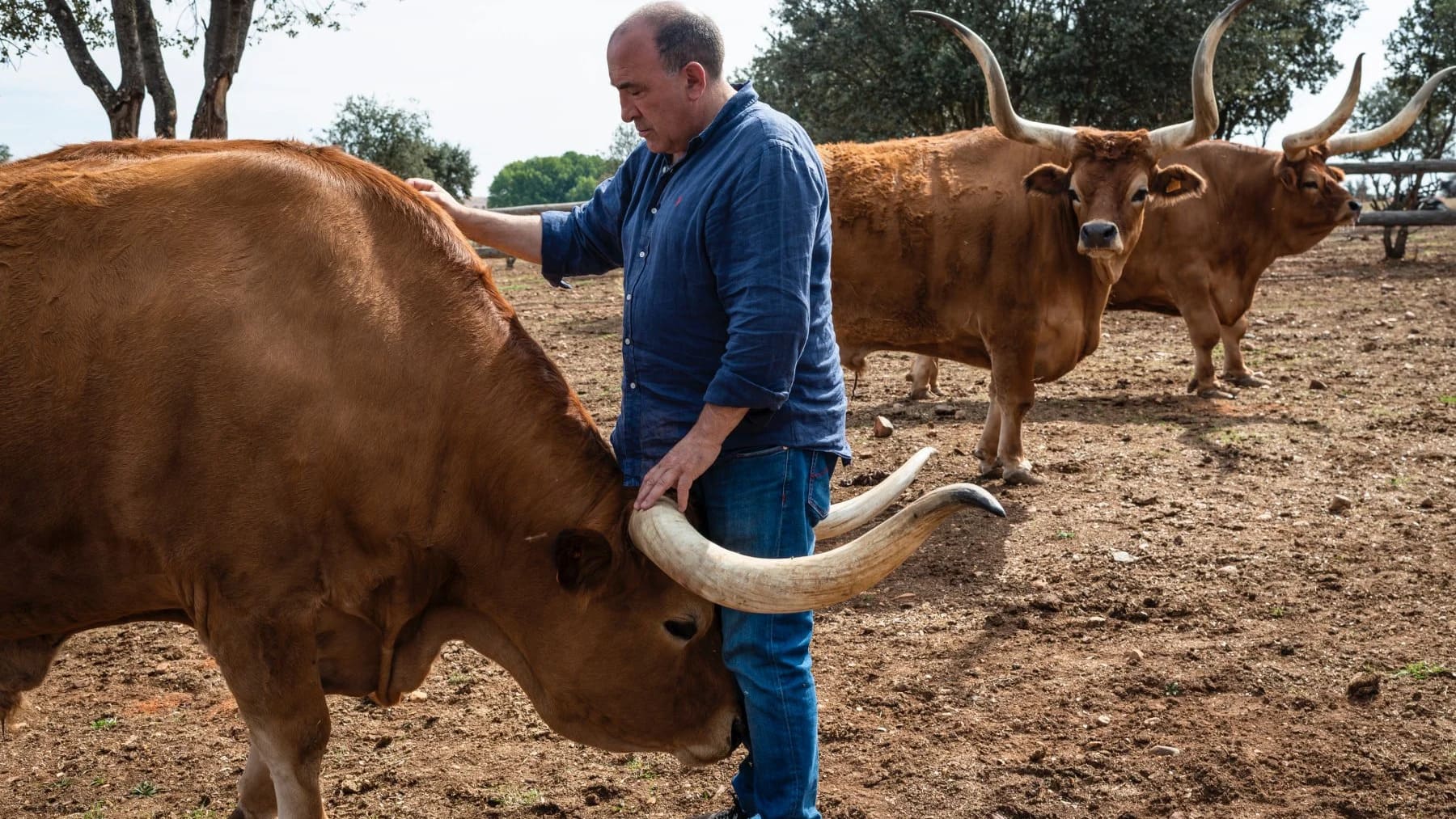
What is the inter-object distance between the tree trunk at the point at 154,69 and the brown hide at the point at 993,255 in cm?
454

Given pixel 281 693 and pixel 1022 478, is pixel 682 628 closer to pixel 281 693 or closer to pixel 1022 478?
pixel 281 693

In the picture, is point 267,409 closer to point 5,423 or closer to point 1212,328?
point 5,423

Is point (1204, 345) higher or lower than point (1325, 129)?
lower

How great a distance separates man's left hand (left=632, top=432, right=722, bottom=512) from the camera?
3.03 m

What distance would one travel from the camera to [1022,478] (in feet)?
24.2

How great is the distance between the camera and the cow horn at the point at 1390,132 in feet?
35.4

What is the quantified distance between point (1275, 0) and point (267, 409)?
20347 millimetres

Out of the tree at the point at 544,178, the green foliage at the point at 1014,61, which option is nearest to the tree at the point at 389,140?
the green foliage at the point at 1014,61

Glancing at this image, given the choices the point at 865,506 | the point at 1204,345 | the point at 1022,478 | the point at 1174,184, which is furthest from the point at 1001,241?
the point at 865,506

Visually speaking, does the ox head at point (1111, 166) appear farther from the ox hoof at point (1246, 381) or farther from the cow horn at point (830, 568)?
the cow horn at point (830, 568)

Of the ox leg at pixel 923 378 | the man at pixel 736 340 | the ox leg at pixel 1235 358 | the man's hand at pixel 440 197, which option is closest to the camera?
the man at pixel 736 340

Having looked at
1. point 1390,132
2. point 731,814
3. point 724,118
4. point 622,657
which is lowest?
point 731,814

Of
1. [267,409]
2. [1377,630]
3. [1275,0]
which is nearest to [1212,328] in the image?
[1377,630]

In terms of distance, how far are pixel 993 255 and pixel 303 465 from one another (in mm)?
5256
